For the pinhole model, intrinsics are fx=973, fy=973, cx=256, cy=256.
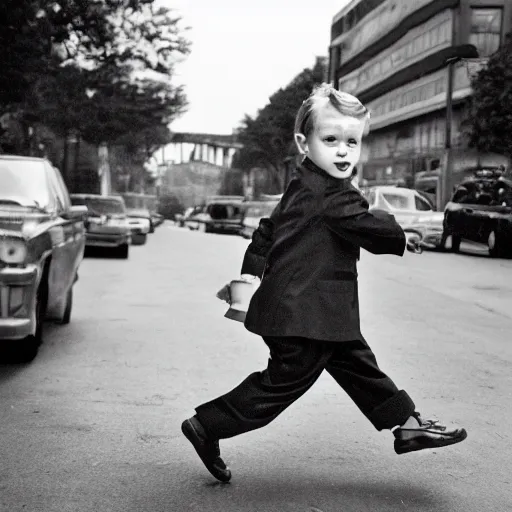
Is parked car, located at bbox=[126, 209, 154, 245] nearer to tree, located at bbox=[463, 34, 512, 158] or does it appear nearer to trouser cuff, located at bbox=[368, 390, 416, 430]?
tree, located at bbox=[463, 34, 512, 158]

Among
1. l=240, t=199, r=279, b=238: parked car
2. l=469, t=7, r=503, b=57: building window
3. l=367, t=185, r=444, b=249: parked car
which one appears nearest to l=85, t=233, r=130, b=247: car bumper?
l=367, t=185, r=444, b=249: parked car

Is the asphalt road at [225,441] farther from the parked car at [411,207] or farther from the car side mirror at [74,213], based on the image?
the parked car at [411,207]

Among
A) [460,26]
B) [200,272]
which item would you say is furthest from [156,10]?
[460,26]

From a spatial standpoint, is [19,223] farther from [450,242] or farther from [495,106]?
[495,106]

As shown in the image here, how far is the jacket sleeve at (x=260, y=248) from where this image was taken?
378 centimetres

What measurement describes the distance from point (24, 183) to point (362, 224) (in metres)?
4.84

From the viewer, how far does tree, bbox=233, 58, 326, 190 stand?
2805 inches

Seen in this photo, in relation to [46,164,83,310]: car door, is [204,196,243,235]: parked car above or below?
below

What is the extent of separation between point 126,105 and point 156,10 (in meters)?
5.33

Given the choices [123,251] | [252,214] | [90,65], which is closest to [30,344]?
[123,251]

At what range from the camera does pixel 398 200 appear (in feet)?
87.2

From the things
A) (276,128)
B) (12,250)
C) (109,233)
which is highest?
(276,128)

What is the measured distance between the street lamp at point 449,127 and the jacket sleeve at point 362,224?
125 feet

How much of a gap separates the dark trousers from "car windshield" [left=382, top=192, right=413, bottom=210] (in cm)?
2263
